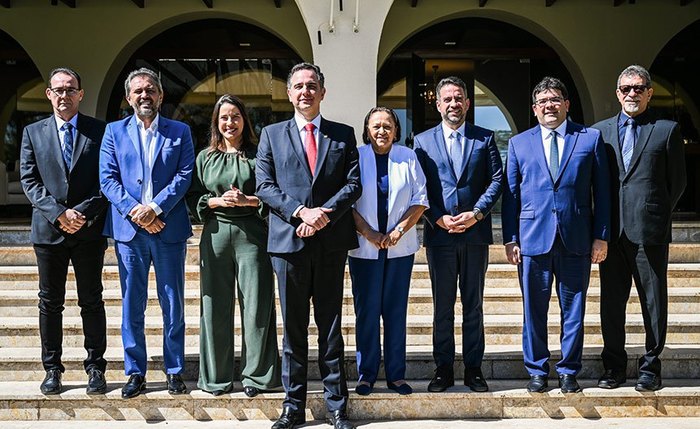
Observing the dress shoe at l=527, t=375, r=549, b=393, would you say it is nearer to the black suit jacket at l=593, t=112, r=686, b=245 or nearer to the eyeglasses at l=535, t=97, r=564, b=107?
the black suit jacket at l=593, t=112, r=686, b=245

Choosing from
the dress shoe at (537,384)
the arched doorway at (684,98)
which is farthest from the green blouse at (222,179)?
the arched doorway at (684,98)

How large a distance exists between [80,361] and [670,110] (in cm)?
1029

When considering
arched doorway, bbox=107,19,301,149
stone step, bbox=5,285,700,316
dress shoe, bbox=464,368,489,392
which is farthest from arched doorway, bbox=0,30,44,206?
dress shoe, bbox=464,368,489,392

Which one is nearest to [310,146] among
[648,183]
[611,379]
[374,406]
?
[374,406]

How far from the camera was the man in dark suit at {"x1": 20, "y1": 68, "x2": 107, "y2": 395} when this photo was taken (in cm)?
470

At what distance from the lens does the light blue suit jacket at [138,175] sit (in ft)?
15.1

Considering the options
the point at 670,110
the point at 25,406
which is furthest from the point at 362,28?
the point at 670,110

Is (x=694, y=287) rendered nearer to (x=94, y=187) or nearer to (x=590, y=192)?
(x=590, y=192)

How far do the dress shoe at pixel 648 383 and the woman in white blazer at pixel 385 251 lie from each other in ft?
4.72

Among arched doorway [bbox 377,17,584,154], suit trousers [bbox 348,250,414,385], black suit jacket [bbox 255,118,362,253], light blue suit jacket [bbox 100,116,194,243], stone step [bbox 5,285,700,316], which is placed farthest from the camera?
arched doorway [bbox 377,17,584,154]

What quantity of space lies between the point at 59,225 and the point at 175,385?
120cm

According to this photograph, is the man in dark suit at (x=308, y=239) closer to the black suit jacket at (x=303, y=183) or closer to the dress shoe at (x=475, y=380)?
the black suit jacket at (x=303, y=183)

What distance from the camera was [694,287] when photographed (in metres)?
6.68

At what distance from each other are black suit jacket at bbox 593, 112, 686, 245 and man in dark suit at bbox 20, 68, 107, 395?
10.4ft
